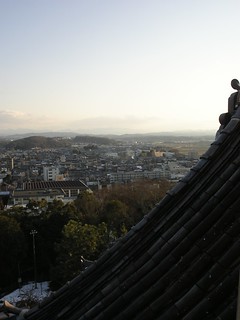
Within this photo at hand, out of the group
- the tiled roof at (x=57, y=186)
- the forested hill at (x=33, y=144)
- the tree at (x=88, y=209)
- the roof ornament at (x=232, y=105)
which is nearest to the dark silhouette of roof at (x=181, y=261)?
the roof ornament at (x=232, y=105)

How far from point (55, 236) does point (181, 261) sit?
60.9 ft

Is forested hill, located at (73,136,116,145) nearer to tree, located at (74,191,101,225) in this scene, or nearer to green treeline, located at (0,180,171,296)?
tree, located at (74,191,101,225)

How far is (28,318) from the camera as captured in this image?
3158 mm

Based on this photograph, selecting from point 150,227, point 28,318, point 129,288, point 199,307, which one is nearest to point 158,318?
point 199,307

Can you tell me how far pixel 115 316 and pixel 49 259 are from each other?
717 inches

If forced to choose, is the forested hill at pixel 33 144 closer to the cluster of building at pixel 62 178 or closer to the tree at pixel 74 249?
the cluster of building at pixel 62 178

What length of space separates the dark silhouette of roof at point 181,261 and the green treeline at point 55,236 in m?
12.7

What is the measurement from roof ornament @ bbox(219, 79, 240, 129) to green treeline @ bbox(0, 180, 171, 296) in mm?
13016

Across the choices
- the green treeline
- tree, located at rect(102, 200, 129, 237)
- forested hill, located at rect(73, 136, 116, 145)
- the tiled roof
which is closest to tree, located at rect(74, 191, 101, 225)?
the green treeline

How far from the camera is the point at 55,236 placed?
2031cm

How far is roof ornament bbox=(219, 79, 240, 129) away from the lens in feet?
10.1

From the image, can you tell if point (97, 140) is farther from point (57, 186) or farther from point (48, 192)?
point (48, 192)

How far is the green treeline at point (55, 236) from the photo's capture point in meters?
15.8

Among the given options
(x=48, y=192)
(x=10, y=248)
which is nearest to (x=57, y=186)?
(x=48, y=192)
